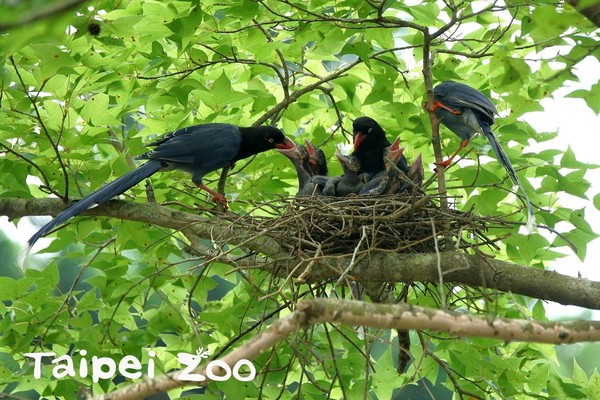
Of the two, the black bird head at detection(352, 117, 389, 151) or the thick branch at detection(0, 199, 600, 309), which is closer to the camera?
the thick branch at detection(0, 199, 600, 309)

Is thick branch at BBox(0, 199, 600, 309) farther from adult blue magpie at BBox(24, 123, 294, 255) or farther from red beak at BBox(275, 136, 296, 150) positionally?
red beak at BBox(275, 136, 296, 150)

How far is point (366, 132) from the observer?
256 inches

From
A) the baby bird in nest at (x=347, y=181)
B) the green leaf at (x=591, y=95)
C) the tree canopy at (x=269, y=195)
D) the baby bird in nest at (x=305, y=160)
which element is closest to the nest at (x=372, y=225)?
the tree canopy at (x=269, y=195)

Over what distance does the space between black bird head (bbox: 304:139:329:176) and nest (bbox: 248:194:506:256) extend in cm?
126

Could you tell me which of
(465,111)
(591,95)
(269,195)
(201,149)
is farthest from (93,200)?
(591,95)

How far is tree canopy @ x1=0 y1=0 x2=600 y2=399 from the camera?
16.2 feet

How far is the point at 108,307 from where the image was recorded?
6.60 metres

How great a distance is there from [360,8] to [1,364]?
3515mm

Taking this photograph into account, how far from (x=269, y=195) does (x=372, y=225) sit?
1.86 meters

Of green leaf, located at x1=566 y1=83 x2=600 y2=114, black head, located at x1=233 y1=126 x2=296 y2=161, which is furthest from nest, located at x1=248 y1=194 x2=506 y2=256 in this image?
A: black head, located at x1=233 y1=126 x2=296 y2=161

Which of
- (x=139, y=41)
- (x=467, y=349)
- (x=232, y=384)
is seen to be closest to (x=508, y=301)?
(x=467, y=349)

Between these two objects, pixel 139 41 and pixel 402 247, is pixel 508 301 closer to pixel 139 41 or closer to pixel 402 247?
pixel 402 247

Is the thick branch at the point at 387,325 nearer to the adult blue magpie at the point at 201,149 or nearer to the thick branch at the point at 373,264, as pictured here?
the thick branch at the point at 373,264

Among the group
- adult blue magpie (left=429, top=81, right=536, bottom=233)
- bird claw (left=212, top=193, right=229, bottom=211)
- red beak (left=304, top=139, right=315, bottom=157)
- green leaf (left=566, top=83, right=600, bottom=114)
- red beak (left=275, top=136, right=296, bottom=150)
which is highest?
green leaf (left=566, top=83, right=600, bottom=114)
